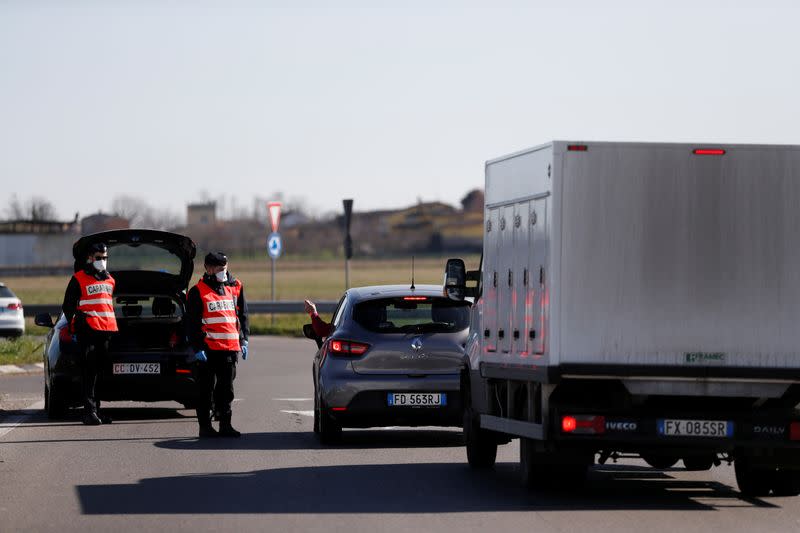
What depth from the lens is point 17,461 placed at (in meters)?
14.3

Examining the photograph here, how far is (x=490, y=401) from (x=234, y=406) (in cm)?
799

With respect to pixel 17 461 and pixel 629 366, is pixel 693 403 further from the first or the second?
pixel 17 461

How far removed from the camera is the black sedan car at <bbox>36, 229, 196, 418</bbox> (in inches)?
709

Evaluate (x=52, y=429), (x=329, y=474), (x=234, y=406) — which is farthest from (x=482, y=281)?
(x=234, y=406)

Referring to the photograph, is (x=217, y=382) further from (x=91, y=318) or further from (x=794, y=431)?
(x=794, y=431)

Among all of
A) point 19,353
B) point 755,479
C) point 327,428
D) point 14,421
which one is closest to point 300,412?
point 14,421

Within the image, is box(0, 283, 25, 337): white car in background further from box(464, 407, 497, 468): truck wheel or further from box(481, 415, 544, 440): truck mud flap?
box(481, 415, 544, 440): truck mud flap

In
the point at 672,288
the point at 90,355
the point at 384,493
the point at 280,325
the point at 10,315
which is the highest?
the point at 672,288

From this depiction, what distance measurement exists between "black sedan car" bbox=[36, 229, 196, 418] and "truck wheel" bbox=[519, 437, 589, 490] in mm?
6676

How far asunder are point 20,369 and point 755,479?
18.4m

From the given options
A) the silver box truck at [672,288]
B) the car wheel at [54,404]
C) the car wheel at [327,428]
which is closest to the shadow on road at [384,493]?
the silver box truck at [672,288]

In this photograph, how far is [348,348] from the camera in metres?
15.5

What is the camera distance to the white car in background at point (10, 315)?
120 ft

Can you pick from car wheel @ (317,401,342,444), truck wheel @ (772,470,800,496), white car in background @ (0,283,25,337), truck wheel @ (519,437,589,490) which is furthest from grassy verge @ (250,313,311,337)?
truck wheel @ (772,470,800,496)
